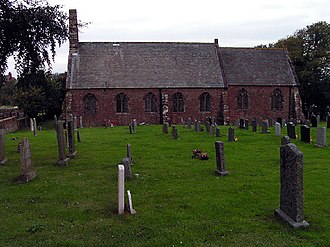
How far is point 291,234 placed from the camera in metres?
6.48

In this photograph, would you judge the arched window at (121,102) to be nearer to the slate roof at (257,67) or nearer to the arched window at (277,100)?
the slate roof at (257,67)

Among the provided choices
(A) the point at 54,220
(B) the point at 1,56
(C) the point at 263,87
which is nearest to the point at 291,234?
(A) the point at 54,220

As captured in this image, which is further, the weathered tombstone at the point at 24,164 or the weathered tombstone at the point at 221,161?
the weathered tombstone at the point at 221,161

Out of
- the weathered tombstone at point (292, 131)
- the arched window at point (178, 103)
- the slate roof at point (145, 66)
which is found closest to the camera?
the weathered tombstone at point (292, 131)

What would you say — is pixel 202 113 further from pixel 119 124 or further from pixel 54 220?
pixel 54 220

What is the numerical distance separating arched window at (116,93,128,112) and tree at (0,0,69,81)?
20.4 metres

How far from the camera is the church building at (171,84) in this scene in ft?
117

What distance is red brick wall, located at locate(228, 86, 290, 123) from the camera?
37.8 m

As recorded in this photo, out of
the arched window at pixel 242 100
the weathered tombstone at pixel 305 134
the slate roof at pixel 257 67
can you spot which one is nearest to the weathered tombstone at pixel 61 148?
the weathered tombstone at pixel 305 134

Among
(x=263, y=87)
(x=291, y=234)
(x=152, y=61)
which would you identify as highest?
(x=152, y=61)

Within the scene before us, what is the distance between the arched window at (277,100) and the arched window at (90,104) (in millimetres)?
18290

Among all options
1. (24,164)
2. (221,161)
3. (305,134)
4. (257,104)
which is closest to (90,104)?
(257,104)

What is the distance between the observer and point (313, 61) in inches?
1781

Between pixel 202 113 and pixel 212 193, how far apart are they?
28.5 meters
